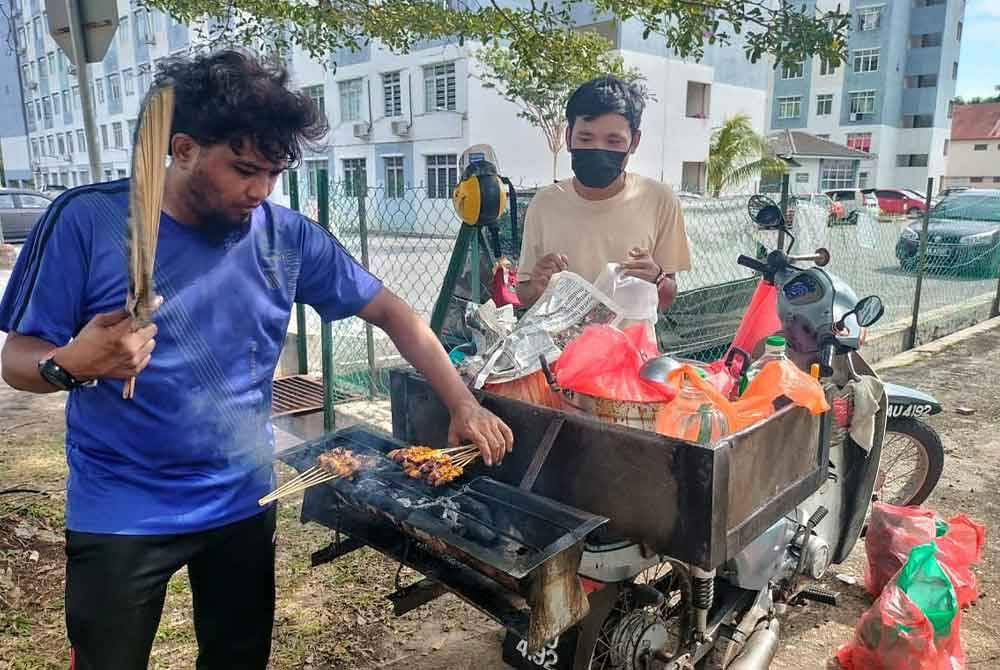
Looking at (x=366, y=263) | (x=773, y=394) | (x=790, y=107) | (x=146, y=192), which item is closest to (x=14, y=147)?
(x=790, y=107)

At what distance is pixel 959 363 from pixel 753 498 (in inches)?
233

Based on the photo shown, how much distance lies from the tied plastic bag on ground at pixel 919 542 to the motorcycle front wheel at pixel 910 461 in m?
0.36

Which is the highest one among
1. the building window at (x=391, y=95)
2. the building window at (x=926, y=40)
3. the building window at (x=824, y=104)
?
the building window at (x=926, y=40)

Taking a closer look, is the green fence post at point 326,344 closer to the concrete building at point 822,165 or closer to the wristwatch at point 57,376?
the wristwatch at point 57,376

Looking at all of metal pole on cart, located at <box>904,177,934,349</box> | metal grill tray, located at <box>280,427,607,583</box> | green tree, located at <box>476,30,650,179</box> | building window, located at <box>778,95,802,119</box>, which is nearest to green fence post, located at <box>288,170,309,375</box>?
green tree, located at <box>476,30,650,179</box>

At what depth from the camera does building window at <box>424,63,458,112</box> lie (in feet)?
70.4

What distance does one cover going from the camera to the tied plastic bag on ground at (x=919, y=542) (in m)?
2.66

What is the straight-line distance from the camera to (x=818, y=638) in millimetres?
2631

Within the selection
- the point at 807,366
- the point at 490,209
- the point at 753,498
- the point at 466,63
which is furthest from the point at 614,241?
the point at 466,63

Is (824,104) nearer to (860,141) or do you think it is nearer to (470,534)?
(860,141)

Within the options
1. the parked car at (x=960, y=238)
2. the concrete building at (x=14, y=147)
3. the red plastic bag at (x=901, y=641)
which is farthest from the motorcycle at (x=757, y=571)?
the concrete building at (x=14, y=147)

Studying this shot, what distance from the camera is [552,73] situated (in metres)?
4.76

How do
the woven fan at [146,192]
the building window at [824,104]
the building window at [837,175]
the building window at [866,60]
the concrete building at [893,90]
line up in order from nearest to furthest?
1. the woven fan at [146,192]
2. the building window at [837,175]
3. the concrete building at [893,90]
4. the building window at [866,60]
5. the building window at [824,104]

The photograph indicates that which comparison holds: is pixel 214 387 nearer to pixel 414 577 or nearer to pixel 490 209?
pixel 490 209
